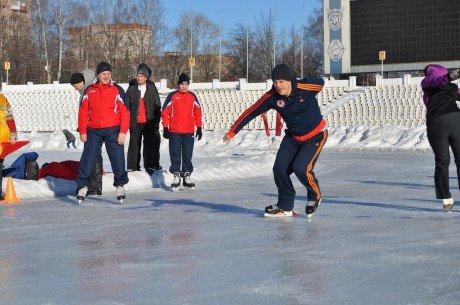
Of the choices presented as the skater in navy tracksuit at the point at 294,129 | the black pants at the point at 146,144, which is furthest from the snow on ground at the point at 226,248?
the black pants at the point at 146,144

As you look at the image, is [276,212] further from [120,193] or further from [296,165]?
[120,193]

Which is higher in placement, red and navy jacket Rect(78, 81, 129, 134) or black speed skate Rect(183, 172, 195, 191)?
red and navy jacket Rect(78, 81, 129, 134)

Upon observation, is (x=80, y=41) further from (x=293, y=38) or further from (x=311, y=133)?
(x=311, y=133)

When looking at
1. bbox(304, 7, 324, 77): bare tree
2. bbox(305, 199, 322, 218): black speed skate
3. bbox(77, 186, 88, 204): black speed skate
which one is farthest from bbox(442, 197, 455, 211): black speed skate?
bbox(304, 7, 324, 77): bare tree

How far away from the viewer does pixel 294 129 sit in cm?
802

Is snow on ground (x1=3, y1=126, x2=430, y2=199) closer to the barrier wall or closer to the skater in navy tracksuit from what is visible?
the skater in navy tracksuit

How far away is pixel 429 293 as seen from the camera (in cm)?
456

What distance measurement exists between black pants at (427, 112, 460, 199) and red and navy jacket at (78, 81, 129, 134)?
3.26 metres

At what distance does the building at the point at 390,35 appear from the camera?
150 feet

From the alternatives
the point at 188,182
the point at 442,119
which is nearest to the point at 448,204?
the point at 442,119

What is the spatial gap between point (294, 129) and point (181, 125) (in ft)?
11.9

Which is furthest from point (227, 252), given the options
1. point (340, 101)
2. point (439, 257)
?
point (340, 101)

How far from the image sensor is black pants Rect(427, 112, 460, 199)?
8.36 meters

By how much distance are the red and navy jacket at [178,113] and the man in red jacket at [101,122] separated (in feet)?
5.78
